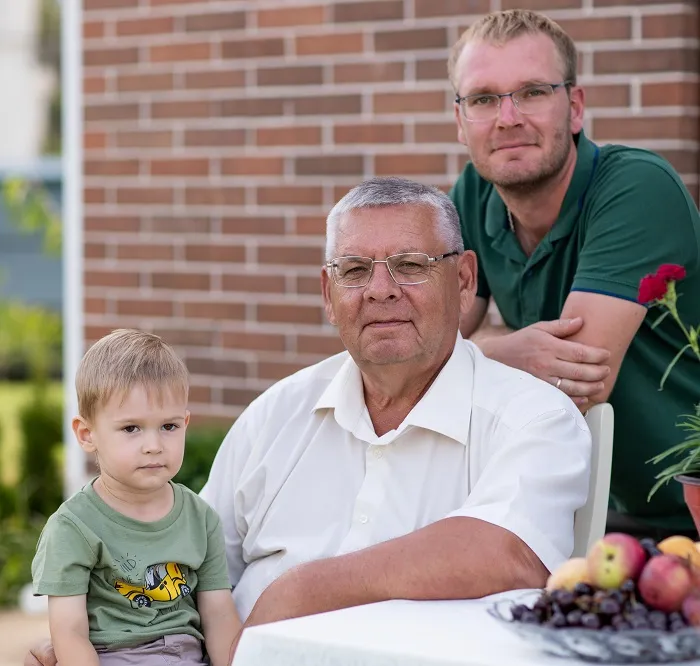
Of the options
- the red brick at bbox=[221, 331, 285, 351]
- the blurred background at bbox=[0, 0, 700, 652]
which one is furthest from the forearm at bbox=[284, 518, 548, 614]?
the red brick at bbox=[221, 331, 285, 351]

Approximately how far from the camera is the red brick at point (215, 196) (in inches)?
196

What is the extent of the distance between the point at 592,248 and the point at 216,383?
8.20ft

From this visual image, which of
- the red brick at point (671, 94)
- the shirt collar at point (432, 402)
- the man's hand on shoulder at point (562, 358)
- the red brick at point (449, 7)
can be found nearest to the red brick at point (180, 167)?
the red brick at point (449, 7)

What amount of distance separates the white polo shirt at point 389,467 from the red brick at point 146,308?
2282 millimetres

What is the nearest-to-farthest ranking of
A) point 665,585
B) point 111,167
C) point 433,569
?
point 665,585
point 433,569
point 111,167

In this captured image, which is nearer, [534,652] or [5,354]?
[534,652]

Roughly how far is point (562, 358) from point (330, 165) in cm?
215

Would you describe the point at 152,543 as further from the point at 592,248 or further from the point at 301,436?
the point at 592,248

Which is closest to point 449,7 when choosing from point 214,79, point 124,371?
point 214,79

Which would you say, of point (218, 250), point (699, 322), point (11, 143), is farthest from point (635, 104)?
point (11, 143)

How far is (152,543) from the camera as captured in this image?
248cm

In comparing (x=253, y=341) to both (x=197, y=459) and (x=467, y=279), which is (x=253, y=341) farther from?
(x=467, y=279)

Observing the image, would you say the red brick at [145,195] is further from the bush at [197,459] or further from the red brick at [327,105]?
the bush at [197,459]

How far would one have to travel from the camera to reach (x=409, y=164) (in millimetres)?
4555
